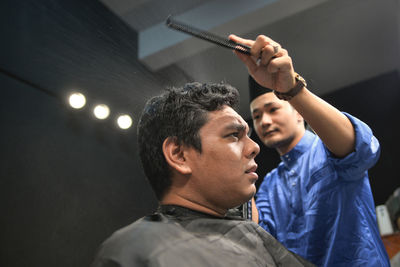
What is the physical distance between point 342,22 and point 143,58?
1140 millimetres

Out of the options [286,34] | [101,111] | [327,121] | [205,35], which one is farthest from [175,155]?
[286,34]

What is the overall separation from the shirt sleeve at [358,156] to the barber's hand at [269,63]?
29cm

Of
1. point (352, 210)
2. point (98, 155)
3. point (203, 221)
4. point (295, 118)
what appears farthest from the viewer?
→ point (98, 155)

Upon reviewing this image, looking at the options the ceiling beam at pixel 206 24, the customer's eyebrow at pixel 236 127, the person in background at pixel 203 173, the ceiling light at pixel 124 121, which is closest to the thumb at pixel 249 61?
the person in background at pixel 203 173

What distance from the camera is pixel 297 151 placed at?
1.67 m

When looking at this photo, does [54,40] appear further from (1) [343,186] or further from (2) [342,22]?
(2) [342,22]

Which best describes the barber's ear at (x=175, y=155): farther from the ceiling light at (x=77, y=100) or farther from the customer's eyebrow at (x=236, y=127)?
the ceiling light at (x=77, y=100)

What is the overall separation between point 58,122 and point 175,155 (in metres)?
1.02

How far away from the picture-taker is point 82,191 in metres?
1.69

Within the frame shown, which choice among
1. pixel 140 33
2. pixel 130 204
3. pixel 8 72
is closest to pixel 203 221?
pixel 130 204

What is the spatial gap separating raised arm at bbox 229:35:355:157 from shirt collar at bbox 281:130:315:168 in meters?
0.42

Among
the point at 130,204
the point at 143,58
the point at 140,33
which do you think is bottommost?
the point at 130,204

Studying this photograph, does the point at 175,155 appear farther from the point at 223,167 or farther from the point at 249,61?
the point at 249,61

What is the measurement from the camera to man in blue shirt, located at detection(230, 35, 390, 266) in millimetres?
1180
